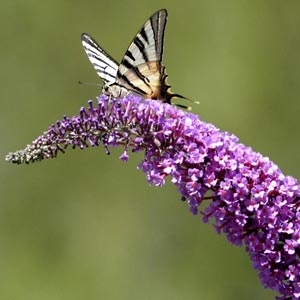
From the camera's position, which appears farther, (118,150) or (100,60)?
(118,150)

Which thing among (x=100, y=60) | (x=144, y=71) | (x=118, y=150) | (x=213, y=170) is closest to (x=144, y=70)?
(x=144, y=71)

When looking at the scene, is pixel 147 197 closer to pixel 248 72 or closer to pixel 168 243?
pixel 168 243

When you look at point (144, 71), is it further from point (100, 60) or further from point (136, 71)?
point (100, 60)

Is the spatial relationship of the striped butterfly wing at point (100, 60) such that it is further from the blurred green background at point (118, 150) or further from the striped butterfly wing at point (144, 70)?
the blurred green background at point (118, 150)

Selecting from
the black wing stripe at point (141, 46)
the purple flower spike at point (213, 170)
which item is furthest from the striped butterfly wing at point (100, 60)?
the purple flower spike at point (213, 170)

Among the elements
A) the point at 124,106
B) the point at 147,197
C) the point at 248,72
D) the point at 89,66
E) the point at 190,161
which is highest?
the point at 248,72

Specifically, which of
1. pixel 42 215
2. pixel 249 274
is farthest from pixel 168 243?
pixel 42 215
